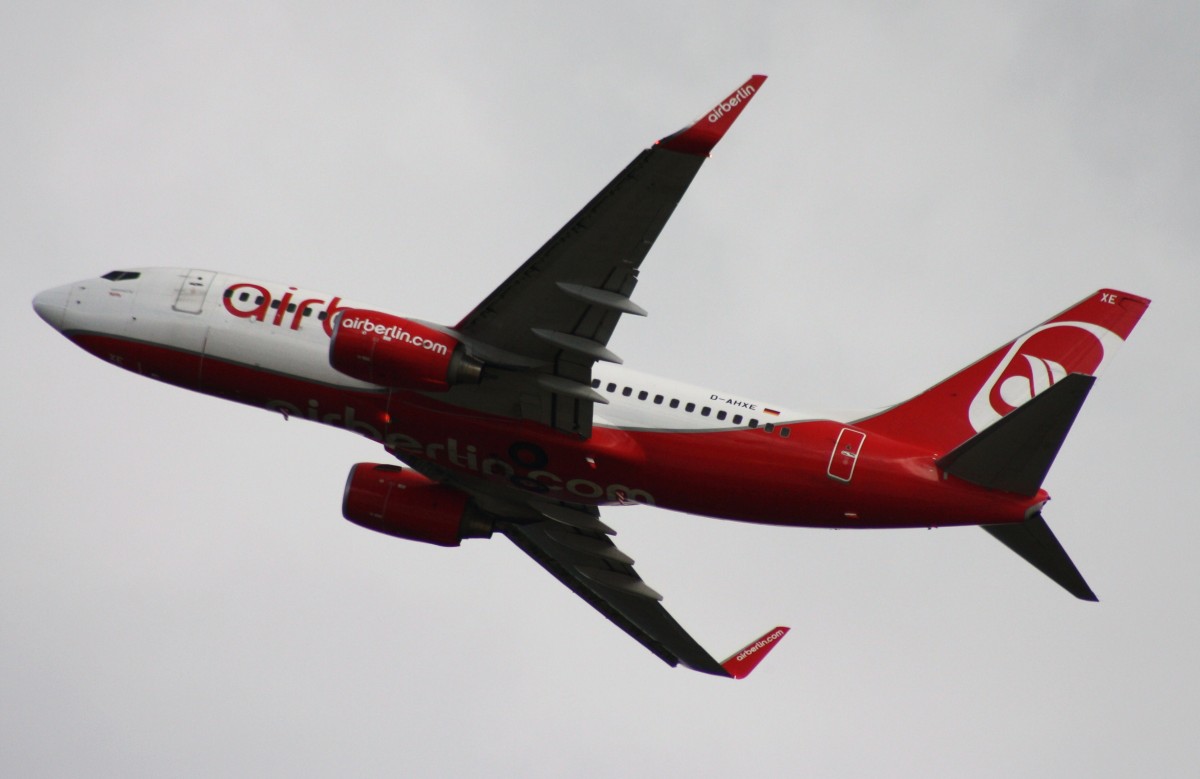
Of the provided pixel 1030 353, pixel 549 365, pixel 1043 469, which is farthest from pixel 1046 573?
pixel 549 365

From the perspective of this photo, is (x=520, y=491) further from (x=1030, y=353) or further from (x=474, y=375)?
(x=1030, y=353)

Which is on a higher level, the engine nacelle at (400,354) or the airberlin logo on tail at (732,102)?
the airberlin logo on tail at (732,102)

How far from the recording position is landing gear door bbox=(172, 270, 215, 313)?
44.9m

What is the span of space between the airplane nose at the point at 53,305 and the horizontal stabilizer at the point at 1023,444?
26178mm

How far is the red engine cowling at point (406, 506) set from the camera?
4716cm

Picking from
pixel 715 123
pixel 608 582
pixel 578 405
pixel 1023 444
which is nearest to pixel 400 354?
pixel 578 405

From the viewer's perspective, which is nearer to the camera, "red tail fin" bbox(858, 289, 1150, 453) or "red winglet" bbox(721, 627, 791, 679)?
"red tail fin" bbox(858, 289, 1150, 453)

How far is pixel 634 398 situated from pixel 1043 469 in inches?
436

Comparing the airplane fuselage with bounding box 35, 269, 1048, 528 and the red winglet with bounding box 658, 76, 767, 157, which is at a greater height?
the red winglet with bounding box 658, 76, 767, 157

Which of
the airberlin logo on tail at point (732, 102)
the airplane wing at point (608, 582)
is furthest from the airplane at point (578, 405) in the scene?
the airberlin logo on tail at point (732, 102)

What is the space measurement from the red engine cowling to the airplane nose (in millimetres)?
9920

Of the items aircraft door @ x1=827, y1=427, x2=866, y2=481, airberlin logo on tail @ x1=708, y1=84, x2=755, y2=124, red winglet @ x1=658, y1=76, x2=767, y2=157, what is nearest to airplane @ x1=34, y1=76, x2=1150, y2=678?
aircraft door @ x1=827, y1=427, x2=866, y2=481

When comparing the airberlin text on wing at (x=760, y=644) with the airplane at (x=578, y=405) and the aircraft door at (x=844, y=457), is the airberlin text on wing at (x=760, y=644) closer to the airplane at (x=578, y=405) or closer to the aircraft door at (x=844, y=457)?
the airplane at (x=578, y=405)

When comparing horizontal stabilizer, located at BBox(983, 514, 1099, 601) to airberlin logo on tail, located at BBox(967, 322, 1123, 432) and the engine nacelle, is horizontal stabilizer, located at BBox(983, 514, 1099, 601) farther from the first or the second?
the engine nacelle
